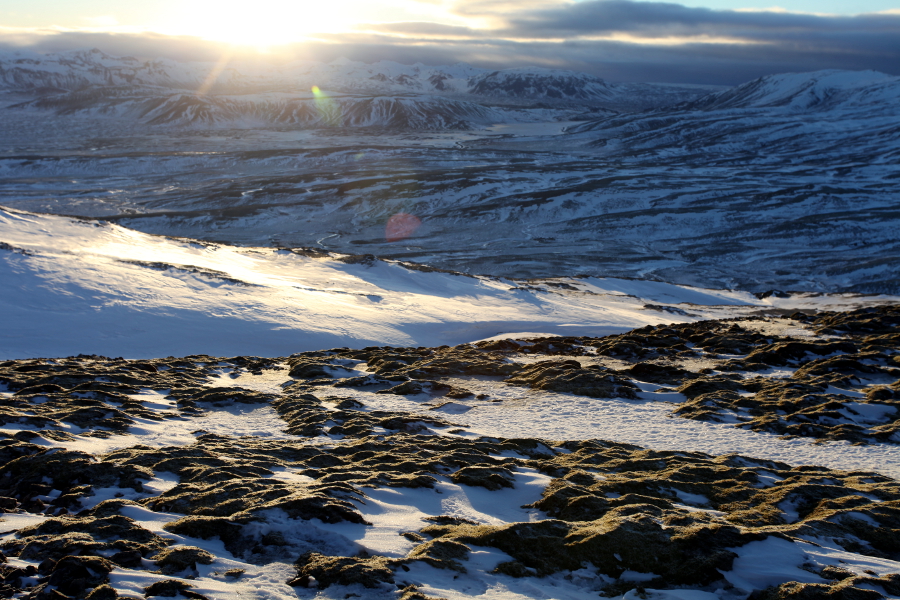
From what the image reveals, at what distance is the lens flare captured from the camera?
57.9 m

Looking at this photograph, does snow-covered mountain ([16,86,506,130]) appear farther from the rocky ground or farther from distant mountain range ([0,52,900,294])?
the rocky ground

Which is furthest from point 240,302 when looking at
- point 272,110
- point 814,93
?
point 272,110

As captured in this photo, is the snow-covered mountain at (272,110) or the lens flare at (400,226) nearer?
the lens flare at (400,226)

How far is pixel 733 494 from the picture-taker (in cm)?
675

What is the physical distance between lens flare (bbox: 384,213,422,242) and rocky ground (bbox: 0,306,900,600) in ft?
149

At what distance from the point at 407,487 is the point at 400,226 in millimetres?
55989

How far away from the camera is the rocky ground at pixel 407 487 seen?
4.45 m

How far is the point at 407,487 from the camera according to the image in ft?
20.8

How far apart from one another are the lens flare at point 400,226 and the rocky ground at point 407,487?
149 feet

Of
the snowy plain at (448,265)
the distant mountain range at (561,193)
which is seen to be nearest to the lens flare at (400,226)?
the distant mountain range at (561,193)

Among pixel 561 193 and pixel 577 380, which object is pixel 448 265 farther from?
pixel 577 380

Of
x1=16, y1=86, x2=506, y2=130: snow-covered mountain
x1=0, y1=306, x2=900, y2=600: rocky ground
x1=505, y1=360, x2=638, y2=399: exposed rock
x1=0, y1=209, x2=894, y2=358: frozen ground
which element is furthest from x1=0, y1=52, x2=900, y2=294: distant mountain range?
x1=0, y1=306, x2=900, y2=600: rocky ground

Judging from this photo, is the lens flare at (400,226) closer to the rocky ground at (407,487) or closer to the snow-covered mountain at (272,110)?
the rocky ground at (407,487)

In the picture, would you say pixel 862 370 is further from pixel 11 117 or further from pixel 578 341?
pixel 11 117
